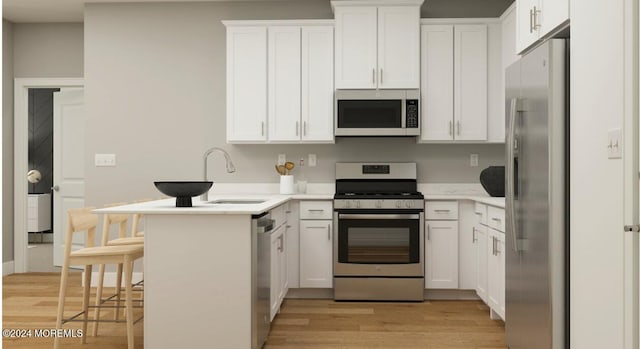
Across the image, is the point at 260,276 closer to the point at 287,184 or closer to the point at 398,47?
the point at 287,184

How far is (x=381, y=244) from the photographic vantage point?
14.4 ft

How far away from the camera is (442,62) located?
4.61 m

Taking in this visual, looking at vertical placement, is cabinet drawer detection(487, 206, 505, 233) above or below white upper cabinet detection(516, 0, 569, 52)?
below

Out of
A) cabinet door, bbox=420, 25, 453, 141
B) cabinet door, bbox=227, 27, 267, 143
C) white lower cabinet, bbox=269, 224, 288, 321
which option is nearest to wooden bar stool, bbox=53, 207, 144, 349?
white lower cabinet, bbox=269, 224, 288, 321

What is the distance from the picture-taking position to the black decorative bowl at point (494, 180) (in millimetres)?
4285

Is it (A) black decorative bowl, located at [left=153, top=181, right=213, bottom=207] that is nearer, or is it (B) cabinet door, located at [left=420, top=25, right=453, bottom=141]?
(A) black decorative bowl, located at [left=153, top=181, right=213, bottom=207]

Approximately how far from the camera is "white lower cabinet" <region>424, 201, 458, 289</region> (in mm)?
4457

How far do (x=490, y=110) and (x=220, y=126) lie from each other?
246cm

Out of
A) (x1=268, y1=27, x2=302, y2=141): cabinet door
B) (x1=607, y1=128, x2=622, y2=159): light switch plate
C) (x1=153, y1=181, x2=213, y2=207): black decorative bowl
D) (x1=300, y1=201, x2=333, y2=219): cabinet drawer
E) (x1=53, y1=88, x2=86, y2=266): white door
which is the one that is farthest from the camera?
(x1=53, y1=88, x2=86, y2=266): white door

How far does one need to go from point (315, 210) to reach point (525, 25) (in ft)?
7.46

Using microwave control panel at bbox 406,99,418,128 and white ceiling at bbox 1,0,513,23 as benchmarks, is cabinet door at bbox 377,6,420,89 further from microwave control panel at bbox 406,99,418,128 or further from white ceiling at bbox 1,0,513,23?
white ceiling at bbox 1,0,513,23

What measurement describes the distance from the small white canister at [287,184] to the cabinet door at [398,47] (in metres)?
1.13

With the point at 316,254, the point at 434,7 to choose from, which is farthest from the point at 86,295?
the point at 434,7

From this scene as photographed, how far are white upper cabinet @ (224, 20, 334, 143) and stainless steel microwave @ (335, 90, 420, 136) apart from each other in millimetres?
151
